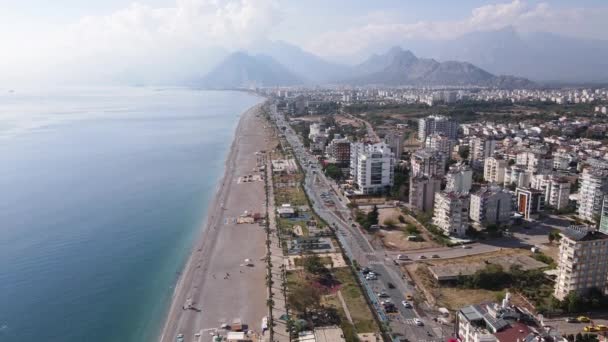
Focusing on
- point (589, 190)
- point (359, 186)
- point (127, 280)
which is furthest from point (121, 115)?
point (589, 190)

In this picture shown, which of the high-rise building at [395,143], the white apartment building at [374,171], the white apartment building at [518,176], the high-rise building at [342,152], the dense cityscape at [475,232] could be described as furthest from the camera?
the high-rise building at [395,143]

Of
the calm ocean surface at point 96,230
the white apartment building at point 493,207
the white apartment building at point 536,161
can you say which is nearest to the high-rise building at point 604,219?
the white apartment building at point 493,207

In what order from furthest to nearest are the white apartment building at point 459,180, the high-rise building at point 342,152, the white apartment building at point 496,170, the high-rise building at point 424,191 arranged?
1. the high-rise building at point 342,152
2. the white apartment building at point 496,170
3. the white apartment building at point 459,180
4. the high-rise building at point 424,191

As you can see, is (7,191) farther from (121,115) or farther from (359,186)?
(121,115)

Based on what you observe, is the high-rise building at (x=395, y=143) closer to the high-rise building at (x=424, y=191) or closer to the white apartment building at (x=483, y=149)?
the white apartment building at (x=483, y=149)

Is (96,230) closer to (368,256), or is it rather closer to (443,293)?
(368,256)

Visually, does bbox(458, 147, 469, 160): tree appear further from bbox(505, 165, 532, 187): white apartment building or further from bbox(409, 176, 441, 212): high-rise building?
bbox(409, 176, 441, 212): high-rise building

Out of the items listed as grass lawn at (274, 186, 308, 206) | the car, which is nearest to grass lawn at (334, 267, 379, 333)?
the car
